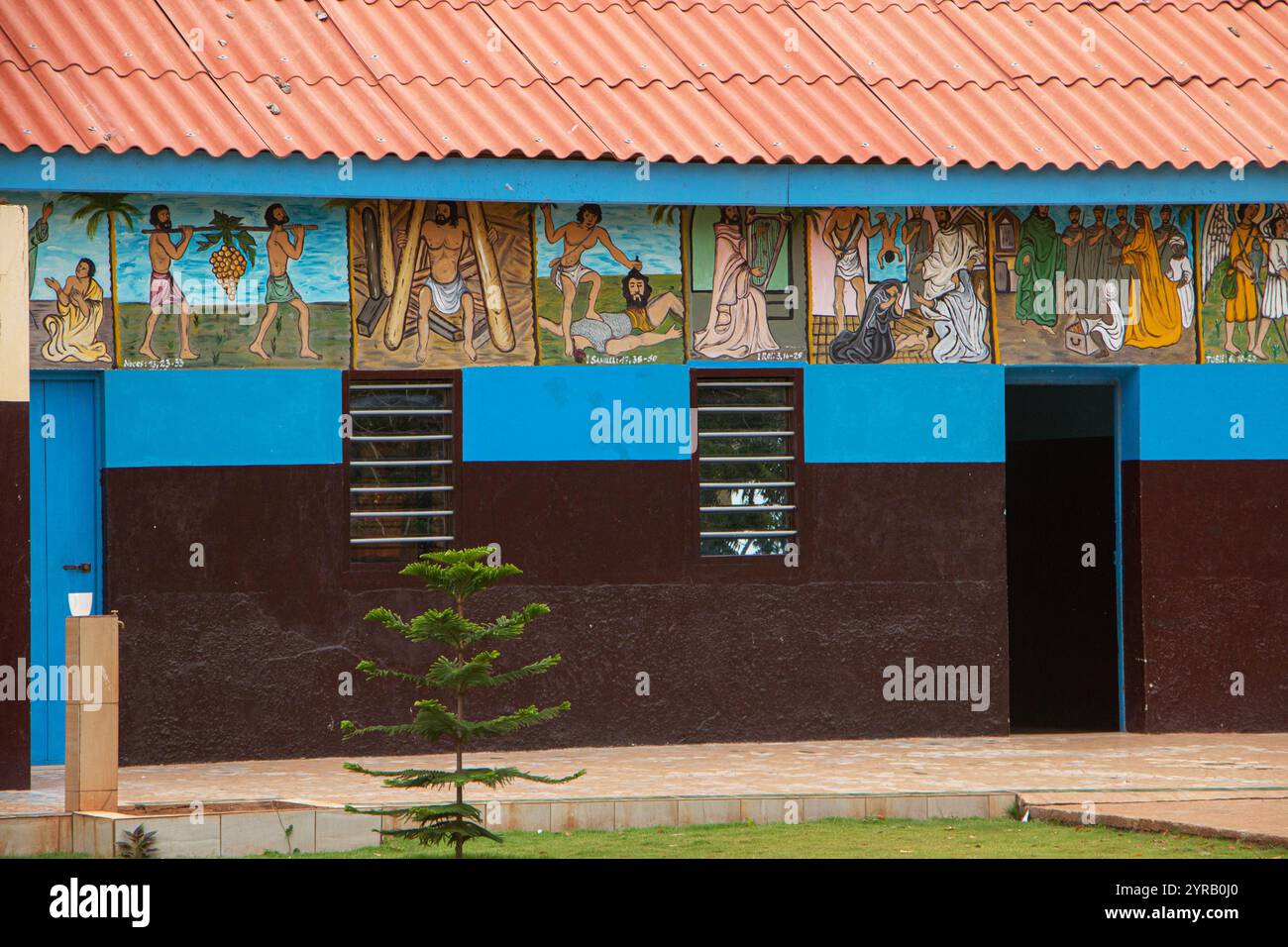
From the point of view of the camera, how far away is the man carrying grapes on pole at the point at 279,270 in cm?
1296

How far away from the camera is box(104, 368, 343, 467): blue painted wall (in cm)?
1275

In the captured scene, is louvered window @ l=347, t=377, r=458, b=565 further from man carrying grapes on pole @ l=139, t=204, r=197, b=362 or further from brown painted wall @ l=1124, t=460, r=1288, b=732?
brown painted wall @ l=1124, t=460, r=1288, b=732

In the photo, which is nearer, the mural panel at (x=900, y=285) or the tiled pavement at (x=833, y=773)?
the tiled pavement at (x=833, y=773)

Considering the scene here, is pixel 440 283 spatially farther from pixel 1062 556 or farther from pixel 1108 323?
pixel 1062 556

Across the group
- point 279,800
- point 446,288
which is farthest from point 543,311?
point 279,800

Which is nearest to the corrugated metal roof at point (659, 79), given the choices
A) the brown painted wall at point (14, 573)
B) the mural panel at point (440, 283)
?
the mural panel at point (440, 283)

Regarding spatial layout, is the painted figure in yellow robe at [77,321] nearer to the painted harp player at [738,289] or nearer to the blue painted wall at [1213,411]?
the painted harp player at [738,289]

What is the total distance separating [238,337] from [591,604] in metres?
2.92

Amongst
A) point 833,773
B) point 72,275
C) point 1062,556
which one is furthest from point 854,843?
point 1062,556

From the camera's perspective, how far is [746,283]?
44.9 ft

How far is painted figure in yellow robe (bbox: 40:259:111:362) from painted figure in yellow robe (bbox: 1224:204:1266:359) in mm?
7778

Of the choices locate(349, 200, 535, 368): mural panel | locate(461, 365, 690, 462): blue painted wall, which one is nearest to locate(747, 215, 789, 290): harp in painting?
locate(461, 365, 690, 462): blue painted wall

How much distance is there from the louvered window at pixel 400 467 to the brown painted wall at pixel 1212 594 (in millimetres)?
4953
